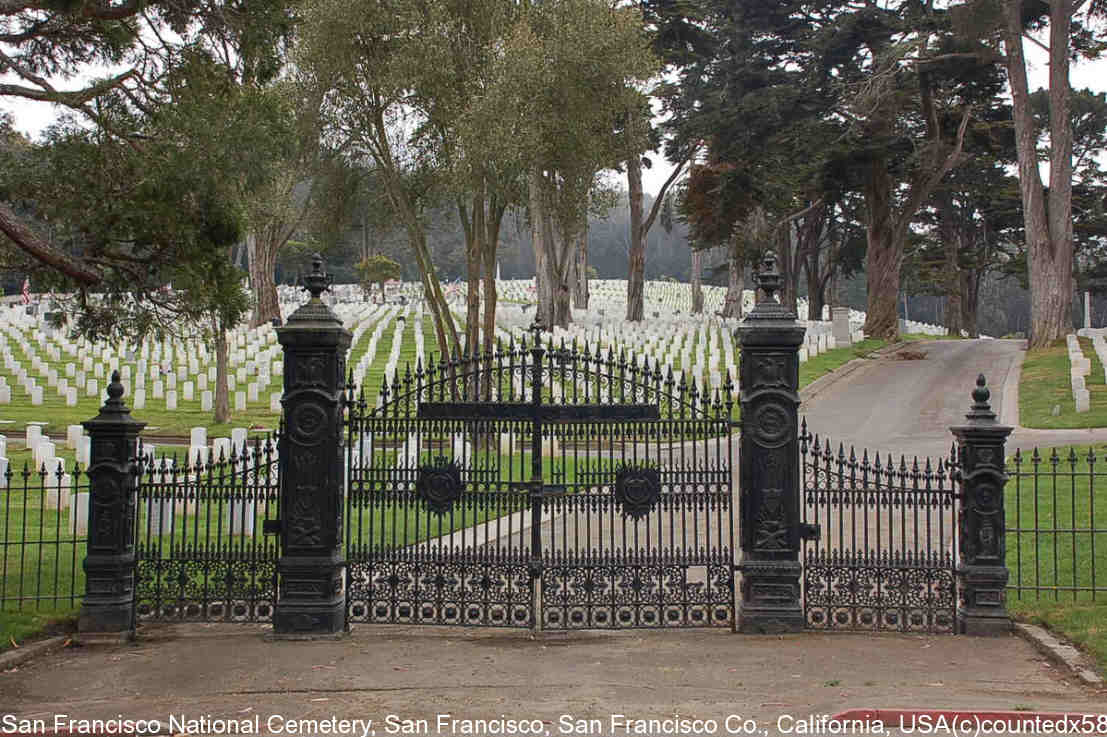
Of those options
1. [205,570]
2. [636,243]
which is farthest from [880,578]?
[636,243]

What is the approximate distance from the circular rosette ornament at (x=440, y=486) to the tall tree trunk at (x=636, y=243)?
3862 cm

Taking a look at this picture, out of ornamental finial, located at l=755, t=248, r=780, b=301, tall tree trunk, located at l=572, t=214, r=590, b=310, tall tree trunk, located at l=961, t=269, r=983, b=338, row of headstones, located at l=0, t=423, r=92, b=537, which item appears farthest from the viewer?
tall tree trunk, located at l=572, t=214, r=590, b=310

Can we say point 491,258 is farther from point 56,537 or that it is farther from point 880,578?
point 880,578

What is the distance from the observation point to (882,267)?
43312mm

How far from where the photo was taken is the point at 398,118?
2244cm

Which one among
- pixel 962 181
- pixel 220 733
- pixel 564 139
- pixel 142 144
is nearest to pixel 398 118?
pixel 564 139

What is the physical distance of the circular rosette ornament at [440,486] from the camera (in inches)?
355

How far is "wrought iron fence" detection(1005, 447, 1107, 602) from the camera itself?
30.1 ft

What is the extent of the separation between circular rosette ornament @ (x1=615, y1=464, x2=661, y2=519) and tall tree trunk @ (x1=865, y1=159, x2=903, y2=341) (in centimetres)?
3622

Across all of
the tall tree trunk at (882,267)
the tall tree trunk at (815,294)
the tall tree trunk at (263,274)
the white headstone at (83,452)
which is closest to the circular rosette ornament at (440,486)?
the white headstone at (83,452)

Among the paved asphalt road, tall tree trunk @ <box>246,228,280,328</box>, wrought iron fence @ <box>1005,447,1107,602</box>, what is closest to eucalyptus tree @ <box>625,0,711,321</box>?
the paved asphalt road

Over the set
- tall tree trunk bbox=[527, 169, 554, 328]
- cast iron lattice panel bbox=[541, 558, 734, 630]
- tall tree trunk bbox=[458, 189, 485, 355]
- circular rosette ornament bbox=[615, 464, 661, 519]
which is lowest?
cast iron lattice panel bbox=[541, 558, 734, 630]

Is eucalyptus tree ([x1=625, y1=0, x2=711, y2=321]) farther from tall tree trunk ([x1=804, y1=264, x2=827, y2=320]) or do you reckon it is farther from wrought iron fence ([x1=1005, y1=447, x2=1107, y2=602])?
wrought iron fence ([x1=1005, y1=447, x2=1107, y2=602])

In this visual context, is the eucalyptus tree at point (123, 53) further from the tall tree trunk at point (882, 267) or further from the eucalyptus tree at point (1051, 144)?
the tall tree trunk at point (882, 267)
